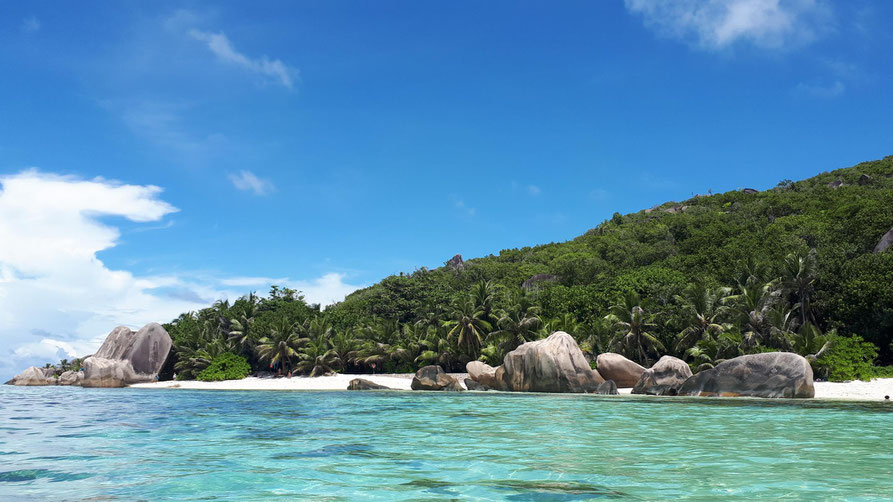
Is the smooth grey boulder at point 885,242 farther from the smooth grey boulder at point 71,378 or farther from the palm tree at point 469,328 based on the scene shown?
the smooth grey boulder at point 71,378

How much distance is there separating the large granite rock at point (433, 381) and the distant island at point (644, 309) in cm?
680

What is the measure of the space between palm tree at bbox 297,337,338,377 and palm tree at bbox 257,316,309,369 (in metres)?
1.34

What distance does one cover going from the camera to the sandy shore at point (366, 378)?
26828 millimetres

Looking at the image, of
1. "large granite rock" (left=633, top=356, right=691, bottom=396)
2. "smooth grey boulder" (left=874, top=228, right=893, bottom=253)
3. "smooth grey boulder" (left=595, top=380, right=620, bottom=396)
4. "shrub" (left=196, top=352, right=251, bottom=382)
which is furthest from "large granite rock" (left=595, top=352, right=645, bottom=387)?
"shrub" (left=196, top=352, right=251, bottom=382)

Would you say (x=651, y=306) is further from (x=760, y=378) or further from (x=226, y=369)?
(x=226, y=369)

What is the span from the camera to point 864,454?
376 inches

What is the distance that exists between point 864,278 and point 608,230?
5646cm

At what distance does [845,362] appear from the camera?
30.6 meters

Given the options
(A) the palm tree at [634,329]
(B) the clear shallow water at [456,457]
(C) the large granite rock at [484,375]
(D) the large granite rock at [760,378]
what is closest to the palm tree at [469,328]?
(C) the large granite rock at [484,375]

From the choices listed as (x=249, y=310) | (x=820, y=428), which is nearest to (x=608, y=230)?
(x=249, y=310)

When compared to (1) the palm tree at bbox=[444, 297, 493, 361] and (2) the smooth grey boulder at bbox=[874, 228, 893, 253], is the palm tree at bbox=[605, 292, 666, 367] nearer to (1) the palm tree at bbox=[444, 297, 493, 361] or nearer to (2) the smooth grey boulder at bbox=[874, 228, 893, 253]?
(1) the palm tree at bbox=[444, 297, 493, 361]

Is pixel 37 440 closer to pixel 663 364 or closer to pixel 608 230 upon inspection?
pixel 663 364

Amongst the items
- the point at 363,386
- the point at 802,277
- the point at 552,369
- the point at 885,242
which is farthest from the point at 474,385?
the point at 885,242

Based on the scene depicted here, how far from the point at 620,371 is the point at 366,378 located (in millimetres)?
19815
